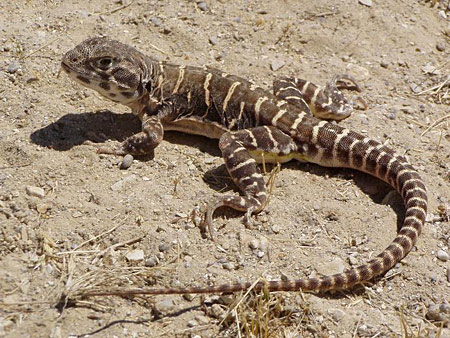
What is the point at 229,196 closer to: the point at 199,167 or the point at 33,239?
the point at 199,167

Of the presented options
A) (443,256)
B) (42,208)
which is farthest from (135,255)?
(443,256)

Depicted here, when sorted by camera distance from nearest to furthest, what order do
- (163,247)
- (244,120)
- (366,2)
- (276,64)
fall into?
(163,247) → (244,120) → (276,64) → (366,2)

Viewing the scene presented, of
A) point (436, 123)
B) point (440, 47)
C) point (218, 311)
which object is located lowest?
point (218, 311)

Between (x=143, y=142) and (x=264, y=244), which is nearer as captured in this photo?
(x=264, y=244)

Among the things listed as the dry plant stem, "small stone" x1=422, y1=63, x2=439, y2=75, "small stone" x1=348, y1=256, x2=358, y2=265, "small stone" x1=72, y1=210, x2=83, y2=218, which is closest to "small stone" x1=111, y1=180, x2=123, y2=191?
"small stone" x1=72, y1=210, x2=83, y2=218

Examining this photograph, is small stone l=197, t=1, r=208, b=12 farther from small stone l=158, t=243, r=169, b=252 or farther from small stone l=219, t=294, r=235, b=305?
small stone l=219, t=294, r=235, b=305

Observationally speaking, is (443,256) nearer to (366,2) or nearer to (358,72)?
(358,72)
